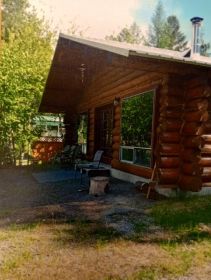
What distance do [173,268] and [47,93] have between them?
12.4 m

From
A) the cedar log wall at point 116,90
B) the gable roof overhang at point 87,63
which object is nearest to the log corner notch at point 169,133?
the cedar log wall at point 116,90

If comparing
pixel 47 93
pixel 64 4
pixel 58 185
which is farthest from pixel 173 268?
pixel 64 4

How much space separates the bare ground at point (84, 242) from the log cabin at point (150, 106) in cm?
126

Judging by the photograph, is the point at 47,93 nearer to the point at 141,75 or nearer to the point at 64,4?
the point at 141,75

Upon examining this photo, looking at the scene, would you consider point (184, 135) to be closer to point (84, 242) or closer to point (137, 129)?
point (137, 129)

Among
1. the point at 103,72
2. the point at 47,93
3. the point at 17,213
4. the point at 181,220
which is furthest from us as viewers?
the point at 47,93

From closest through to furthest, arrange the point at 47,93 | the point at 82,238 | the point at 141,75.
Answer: the point at 82,238 < the point at 141,75 < the point at 47,93

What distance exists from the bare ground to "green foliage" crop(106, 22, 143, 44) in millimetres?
40464

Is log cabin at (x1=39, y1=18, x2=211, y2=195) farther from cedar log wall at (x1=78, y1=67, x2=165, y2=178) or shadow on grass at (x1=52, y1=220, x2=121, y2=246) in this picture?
shadow on grass at (x1=52, y1=220, x2=121, y2=246)

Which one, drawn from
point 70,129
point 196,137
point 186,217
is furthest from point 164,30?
point 186,217

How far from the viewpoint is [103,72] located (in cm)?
1334

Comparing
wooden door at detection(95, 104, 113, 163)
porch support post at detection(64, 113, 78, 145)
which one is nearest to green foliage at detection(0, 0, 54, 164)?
porch support post at detection(64, 113, 78, 145)

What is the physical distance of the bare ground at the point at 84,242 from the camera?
395cm

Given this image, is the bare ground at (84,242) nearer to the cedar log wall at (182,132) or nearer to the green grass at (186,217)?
the green grass at (186,217)
